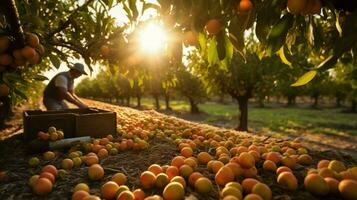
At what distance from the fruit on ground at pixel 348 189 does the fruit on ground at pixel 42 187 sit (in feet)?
7.60

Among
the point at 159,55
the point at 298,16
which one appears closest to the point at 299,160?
the point at 298,16

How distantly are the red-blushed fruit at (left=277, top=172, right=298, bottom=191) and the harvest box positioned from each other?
10.1 ft

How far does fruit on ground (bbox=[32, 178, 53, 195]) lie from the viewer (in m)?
2.52

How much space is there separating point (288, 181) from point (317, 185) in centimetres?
23

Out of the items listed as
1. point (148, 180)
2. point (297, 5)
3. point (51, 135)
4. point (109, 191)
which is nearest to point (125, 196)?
point (109, 191)

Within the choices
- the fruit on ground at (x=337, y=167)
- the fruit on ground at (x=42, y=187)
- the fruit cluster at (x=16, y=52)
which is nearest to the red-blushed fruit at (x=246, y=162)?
the fruit on ground at (x=337, y=167)

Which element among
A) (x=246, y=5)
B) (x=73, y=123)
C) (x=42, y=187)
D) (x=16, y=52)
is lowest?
(x=42, y=187)

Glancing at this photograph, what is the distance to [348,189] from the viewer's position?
80.7 inches

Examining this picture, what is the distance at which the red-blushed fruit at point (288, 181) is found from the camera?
7.66 ft

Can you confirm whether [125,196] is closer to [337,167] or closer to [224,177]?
[224,177]

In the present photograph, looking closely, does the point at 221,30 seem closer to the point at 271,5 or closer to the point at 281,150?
the point at 271,5

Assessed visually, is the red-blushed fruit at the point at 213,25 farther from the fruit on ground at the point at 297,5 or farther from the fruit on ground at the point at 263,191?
the fruit on ground at the point at 263,191

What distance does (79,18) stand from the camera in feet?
16.4

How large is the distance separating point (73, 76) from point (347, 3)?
21.1 feet
